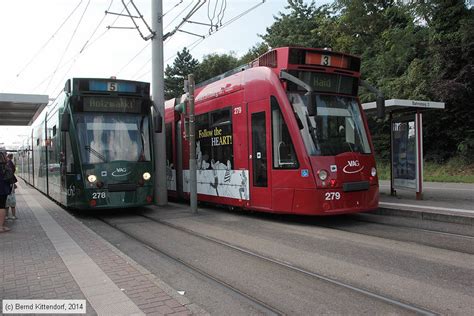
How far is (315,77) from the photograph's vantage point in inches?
394

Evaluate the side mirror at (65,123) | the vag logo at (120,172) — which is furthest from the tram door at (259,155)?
the side mirror at (65,123)

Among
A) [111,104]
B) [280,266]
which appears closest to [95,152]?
[111,104]

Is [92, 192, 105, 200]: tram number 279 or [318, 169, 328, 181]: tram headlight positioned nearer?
[318, 169, 328, 181]: tram headlight

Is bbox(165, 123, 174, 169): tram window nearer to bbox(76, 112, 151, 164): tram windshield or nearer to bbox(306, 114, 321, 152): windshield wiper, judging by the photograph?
bbox(76, 112, 151, 164): tram windshield

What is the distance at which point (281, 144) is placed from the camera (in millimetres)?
9812

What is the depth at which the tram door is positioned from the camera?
1015 centimetres

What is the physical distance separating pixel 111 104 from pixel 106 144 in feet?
3.73

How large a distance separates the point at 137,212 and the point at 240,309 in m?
9.13

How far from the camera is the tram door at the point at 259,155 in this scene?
1015 centimetres

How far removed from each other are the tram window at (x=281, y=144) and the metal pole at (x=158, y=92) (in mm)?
5911

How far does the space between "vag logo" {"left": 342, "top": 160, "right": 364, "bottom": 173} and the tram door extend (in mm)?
1684

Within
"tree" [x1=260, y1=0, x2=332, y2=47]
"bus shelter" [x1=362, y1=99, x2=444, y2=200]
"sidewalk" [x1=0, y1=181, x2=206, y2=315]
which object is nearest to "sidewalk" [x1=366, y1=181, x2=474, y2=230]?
"bus shelter" [x1=362, y1=99, x2=444, y2=200]

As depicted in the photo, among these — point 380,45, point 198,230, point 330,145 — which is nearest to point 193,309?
point 198,230

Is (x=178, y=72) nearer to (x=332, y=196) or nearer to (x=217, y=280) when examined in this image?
(x=332, y=196)
